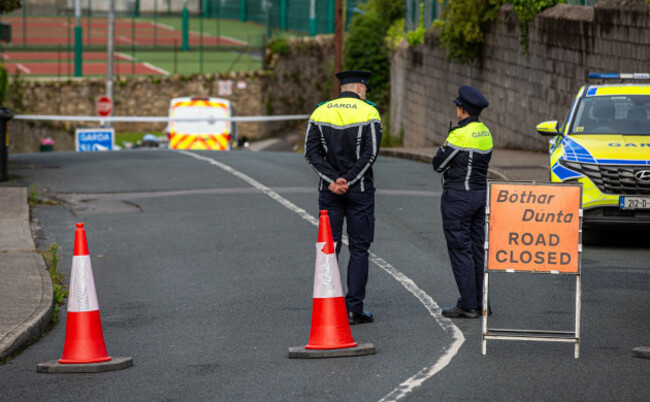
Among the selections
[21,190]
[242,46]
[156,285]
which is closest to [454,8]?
[21,190]

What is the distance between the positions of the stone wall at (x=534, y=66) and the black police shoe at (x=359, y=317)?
11.4m

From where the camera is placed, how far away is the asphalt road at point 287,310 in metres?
7.15

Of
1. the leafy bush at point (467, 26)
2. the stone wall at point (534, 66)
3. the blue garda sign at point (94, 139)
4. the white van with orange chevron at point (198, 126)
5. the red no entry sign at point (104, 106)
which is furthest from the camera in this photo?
the red no entry sign at point (104, 106)

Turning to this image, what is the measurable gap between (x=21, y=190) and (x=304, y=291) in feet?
28.2

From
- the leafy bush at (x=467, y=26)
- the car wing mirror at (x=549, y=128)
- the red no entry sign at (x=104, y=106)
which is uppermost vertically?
the leafy bush at (x=467, y=26)

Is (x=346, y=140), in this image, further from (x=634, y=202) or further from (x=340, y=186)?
(x=634, y=202)

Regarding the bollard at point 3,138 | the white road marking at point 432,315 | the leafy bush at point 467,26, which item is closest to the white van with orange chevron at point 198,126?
the leafy bush at point 467,26

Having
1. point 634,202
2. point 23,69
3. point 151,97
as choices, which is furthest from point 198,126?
point 634,202

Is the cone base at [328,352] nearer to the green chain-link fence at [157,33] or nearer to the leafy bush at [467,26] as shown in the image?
the leafy bush at [467,26]

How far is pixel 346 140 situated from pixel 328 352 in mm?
1872

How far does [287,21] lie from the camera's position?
62.2 m

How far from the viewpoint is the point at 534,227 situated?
790 centimetres

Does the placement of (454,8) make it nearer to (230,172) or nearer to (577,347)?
(230,172)

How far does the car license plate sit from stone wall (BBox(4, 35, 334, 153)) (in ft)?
114
